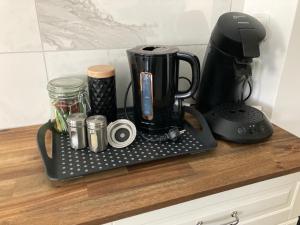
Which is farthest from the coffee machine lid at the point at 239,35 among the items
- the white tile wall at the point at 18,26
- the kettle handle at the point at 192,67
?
the white tile wall at the point at 18,26

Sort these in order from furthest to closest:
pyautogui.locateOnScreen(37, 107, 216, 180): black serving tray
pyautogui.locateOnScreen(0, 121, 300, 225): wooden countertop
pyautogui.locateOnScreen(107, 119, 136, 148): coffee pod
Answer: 1. pyautogui.locateOnScreen(107, 119, 136, 148): coffee pod
2. pyautogui.locateOnScreen(37, 107, 216, 180): black serving tray
3. pyautogui.locateOnScreen(0, 121, 300, 225): wooden countertop

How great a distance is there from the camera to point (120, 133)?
0.83 meters

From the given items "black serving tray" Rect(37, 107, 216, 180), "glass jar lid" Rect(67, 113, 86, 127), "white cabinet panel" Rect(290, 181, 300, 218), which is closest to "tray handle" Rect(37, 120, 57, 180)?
"black serving tray" Rect(37, 107, 216, 180)

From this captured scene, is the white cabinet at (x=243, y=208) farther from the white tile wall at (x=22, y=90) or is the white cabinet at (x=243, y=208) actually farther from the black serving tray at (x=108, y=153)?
the white tile wall at (x=22, y=90)

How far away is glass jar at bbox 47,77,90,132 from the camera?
857mm

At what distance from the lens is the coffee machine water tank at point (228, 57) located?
2.74ft

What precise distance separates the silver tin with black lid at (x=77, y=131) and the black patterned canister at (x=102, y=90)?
0.38 ft

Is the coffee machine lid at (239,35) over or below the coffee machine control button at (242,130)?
over

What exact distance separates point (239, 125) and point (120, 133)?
39 centimetres

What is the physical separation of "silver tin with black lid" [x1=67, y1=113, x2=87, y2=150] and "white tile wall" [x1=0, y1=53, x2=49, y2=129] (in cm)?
25

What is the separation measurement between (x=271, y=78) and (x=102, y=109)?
2.17 feet

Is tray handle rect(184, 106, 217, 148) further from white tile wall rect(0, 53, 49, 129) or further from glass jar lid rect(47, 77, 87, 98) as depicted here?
white tile wall rect(0, 53, 49, 129)

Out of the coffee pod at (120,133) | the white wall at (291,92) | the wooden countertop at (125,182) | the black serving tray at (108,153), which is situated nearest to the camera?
the wooden countertop at (125,182)

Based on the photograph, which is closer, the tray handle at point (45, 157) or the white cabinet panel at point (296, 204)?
the tray handle at point (45, 157)
